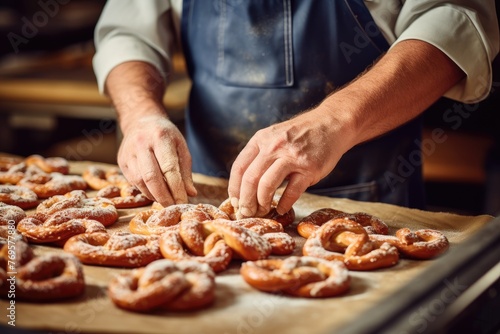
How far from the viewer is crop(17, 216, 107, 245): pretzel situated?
175 cm

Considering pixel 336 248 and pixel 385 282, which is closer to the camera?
pixel 385 282

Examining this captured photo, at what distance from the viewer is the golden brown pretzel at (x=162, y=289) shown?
52.6 inches

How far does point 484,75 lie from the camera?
218cm

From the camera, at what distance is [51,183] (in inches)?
88.9

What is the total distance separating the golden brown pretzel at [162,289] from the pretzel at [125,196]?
729 millimetres

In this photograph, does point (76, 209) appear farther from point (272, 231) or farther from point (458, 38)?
point (458, 38)

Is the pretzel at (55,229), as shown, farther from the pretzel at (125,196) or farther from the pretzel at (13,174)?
the pretzel at (13,174)

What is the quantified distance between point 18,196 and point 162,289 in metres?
1.01

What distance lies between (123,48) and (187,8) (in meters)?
0.31

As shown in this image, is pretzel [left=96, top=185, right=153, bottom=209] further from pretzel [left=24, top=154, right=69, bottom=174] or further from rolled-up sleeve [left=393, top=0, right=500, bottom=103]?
rolled-up sleeve [left=393, top=0, right=500, bottom=103]

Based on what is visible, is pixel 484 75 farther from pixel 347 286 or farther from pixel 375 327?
pixel 375 327

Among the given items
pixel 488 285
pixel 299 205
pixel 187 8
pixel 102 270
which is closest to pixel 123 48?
pixel 187 8

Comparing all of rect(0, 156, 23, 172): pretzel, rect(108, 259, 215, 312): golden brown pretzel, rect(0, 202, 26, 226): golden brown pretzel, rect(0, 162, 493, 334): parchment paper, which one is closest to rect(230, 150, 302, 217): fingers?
rect(0, 162, 493, 334): parchment paper

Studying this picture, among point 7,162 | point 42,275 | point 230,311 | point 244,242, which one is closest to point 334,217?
point 244,242
